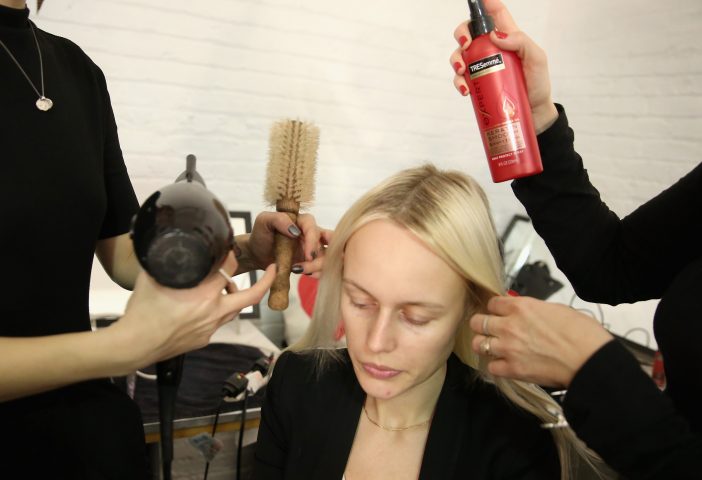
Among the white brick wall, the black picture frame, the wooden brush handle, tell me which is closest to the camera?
the wooden brush handle

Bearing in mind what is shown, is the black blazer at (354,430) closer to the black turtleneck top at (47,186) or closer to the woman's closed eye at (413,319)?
the woman's closed eye at (413,319)

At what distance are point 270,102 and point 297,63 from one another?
0.17m

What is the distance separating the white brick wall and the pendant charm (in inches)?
39.0

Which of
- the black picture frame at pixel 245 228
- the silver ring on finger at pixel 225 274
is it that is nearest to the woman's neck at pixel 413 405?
the silver ring on finger at pixel 225 274

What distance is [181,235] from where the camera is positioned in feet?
1.60

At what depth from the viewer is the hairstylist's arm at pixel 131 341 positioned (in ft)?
1.79

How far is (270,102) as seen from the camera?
1853mm

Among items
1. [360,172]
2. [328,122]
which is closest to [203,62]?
[328,122]

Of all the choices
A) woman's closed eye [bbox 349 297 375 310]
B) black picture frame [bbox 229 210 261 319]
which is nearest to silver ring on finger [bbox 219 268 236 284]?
woman's closed eye [bbox 349 297 375 310]

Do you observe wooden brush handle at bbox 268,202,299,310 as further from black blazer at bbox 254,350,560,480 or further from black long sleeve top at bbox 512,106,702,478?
black long sleeve top at bbox 512,106,702,478

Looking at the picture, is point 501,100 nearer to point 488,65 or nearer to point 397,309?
point 488,65

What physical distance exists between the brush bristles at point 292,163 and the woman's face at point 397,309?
0.15 m

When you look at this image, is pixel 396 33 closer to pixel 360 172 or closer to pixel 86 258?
pixel 360 172

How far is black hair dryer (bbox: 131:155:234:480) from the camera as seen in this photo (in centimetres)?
49
